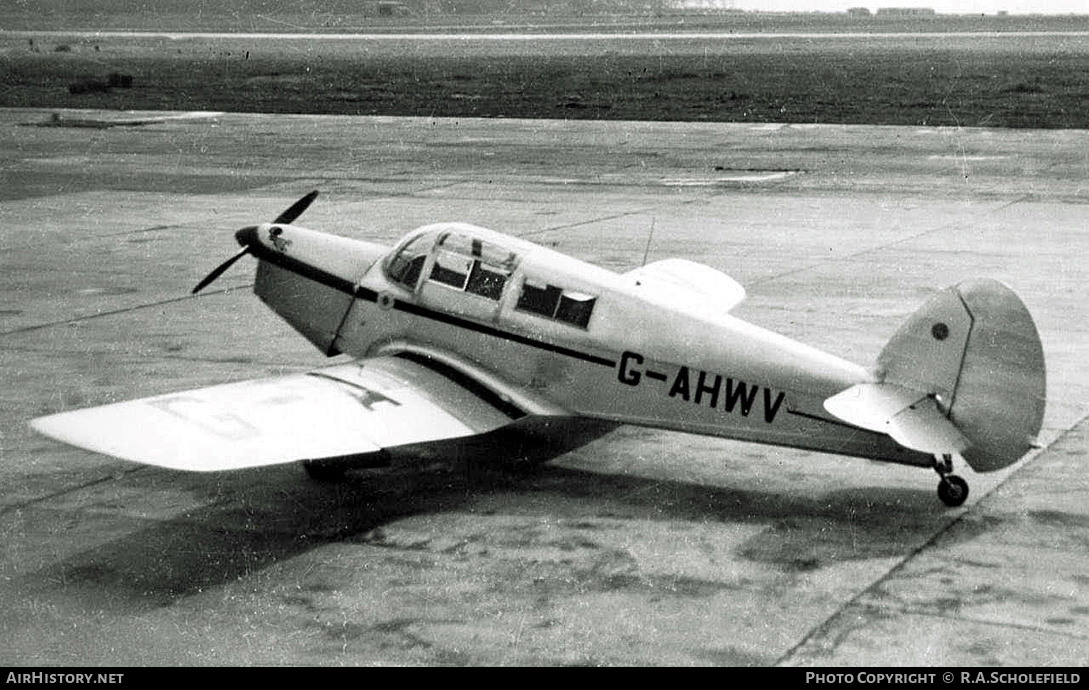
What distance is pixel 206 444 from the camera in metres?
9.87

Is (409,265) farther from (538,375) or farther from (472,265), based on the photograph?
(538,375)

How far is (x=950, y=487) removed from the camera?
10773 mm

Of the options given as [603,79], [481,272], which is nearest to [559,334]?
[481,272]

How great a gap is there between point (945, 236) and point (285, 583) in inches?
657

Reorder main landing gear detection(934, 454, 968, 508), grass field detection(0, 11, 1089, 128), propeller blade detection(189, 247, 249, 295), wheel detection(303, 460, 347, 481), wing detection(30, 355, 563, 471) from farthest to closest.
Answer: grass field detection(0, 11, 1089, 128) → propeller blade detection(189, 247, 249, 295) → wheel detection(303, 460, 347, 481) → main landing gear detection(934, 454, 968, 508) → wing detection(30, 355, 563, 471)

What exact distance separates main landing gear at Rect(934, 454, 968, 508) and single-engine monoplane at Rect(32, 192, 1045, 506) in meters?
0.01

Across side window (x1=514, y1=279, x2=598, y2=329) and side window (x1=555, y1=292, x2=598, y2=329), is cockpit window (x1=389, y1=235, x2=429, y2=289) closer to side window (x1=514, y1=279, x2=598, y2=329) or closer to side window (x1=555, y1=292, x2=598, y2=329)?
side window (x1=514, y1=279, x2=598, y2=329)

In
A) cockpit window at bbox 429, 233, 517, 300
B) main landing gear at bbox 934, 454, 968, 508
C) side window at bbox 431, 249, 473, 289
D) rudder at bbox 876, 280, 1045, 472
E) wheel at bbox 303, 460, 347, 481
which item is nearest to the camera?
rudder at bbox 876, 280, 1045, 472

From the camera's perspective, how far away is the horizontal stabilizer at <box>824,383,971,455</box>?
9.98 meters

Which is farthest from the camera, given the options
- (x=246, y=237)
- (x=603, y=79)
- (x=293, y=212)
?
(x=603, y=79)

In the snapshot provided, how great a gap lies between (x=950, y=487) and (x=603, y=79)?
65070mm

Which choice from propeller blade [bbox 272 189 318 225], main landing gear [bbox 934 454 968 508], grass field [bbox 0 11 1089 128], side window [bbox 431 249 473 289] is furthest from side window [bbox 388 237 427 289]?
grass field [bbox 0 11 1089 128]

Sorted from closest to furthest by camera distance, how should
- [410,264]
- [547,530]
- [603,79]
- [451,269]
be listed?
[547,530]
[451,269]
[410,264]
[603,79]
